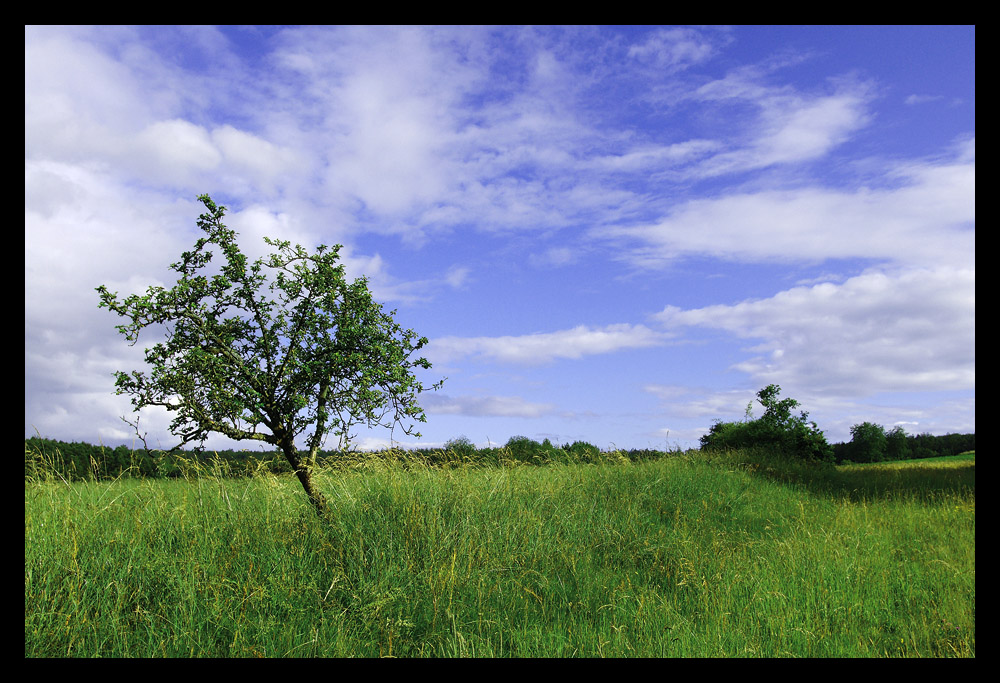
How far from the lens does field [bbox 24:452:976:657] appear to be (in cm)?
456

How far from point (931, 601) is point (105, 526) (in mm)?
9389

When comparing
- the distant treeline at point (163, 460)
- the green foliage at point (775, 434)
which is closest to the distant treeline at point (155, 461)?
the distant treeline at point (163, 460)

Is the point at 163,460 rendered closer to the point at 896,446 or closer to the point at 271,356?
the point at 271,356

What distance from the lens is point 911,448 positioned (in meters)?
34.2

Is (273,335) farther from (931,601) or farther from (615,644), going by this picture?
(931,601)

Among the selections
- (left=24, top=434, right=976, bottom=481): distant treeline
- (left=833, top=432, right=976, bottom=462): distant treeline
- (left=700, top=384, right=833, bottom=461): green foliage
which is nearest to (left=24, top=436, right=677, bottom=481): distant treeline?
(left=24, top=434, right=976, bottom=481): distant treeline

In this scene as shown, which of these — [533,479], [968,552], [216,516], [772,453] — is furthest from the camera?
[772,453]

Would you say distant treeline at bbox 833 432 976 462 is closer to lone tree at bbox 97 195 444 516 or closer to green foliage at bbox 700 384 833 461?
green foliage at bbox 700 384 833 461

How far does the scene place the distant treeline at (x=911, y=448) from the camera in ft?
96.6

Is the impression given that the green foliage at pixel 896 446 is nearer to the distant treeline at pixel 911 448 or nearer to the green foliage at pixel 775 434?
the distant treeline at pixel 911 448

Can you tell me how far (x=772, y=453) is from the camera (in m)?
18.6
